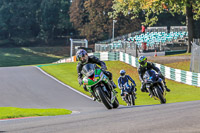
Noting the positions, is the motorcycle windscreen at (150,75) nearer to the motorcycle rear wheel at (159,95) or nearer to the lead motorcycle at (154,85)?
the lead motorcycle at (154,85)

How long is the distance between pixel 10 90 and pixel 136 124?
691 inches

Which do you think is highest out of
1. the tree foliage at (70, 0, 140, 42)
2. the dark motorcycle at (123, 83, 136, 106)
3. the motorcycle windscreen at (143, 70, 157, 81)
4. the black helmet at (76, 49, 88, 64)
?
the tree foliage at (70, 0, 140, 42)

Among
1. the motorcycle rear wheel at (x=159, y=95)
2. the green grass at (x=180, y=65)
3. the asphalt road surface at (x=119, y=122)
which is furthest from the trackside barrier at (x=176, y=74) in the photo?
the asphalt road surface at (x=119, y=122)

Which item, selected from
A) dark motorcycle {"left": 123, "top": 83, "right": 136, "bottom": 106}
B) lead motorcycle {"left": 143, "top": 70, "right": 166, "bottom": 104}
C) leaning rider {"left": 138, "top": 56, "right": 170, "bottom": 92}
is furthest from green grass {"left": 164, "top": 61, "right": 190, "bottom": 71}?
lead motorcycle {"left": 143, "top": 70, "right": 166, "bottom": 104}

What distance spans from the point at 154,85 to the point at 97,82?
13.3 feet

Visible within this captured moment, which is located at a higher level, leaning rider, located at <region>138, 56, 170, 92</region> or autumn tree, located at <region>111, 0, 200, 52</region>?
autumn tree, located at <region>111, 0, 200, 52</region>

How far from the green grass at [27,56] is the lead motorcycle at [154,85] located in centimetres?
5467

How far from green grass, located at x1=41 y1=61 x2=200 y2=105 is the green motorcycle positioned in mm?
8723

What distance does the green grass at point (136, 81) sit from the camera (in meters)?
21.4

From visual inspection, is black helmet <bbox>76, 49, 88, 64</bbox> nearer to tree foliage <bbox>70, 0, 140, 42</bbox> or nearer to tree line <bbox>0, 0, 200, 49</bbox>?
tree foliage <bbox>70, 0, 140, 42</bbox>

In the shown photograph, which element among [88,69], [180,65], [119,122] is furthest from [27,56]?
[119,122]

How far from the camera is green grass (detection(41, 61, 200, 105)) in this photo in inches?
843

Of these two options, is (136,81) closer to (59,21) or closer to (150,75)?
(150,75)

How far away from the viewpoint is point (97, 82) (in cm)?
1130
